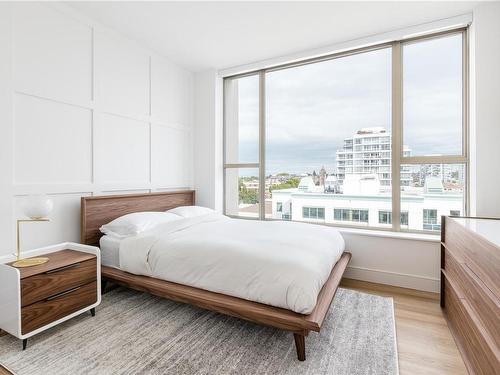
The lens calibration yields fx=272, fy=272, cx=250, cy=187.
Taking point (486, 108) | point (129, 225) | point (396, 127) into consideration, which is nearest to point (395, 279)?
point (396, 127)

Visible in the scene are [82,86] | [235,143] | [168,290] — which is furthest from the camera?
[235,143]

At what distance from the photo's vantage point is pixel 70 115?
2602 mm

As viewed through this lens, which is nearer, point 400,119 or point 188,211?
point 400,119

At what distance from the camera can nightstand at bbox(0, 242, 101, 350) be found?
174cm

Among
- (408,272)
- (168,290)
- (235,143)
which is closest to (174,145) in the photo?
(235,143)

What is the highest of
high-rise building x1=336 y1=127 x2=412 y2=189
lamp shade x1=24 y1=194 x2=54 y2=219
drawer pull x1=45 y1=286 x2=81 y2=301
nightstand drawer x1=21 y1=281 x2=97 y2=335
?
high-rise building x1=336 y1=127 x2=412 y2=189

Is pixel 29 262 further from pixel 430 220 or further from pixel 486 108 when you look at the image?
pixel 486 108

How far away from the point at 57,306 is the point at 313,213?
286 cm

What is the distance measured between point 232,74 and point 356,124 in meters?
1.96

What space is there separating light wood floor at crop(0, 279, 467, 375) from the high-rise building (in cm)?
122

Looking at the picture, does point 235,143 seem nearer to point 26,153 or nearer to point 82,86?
point 82,86

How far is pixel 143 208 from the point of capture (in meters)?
3.24

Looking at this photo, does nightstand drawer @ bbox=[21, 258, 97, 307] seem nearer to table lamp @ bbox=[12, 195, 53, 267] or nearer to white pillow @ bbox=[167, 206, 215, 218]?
table lamp @ bbox=[12, 195, 53, 267]

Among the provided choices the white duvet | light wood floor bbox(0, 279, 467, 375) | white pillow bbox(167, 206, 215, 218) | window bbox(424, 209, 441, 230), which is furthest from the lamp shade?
window bbox(424, 209, 441, 230)
